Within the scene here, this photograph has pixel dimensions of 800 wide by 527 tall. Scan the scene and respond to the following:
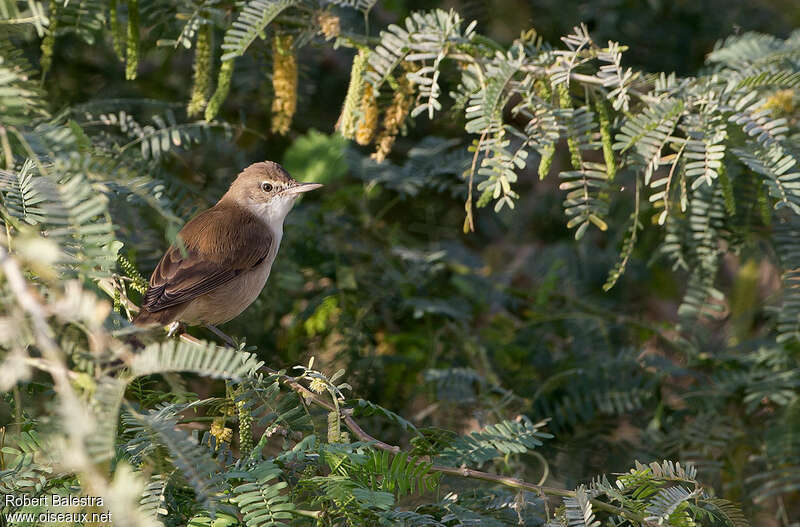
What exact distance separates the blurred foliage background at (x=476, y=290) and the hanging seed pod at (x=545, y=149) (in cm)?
71

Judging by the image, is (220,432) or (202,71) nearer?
(220,432)

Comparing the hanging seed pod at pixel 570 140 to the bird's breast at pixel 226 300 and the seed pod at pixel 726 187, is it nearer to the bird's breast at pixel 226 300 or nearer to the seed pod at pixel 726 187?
the seed pod at pixel 726 187

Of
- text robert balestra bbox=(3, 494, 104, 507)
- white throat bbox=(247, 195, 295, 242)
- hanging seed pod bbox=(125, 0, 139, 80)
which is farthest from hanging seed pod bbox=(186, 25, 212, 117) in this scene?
text robert balestra bbox=(3, 494, 104, 507)

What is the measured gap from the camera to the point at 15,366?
4.16 feet

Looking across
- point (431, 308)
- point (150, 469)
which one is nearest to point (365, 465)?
point (150, 469)

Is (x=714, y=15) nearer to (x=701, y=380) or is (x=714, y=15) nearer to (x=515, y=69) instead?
(x=701, y=380)

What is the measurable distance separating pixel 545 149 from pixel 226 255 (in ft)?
5.09

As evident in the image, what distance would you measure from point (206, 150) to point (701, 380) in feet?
9.29

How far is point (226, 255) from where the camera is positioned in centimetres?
355

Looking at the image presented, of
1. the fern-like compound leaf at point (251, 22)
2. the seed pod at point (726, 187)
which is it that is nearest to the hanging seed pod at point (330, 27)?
the fern-like compound leaf at point (251, 22)

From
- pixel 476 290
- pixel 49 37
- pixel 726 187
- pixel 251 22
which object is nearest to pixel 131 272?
pixel 251 22

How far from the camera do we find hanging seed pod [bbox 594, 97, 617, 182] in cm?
265

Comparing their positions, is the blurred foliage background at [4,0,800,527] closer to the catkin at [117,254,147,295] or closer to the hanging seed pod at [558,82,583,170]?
the catkin at [117,254,147,295]

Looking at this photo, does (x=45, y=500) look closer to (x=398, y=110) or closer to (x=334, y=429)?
(x=334, y=429)
